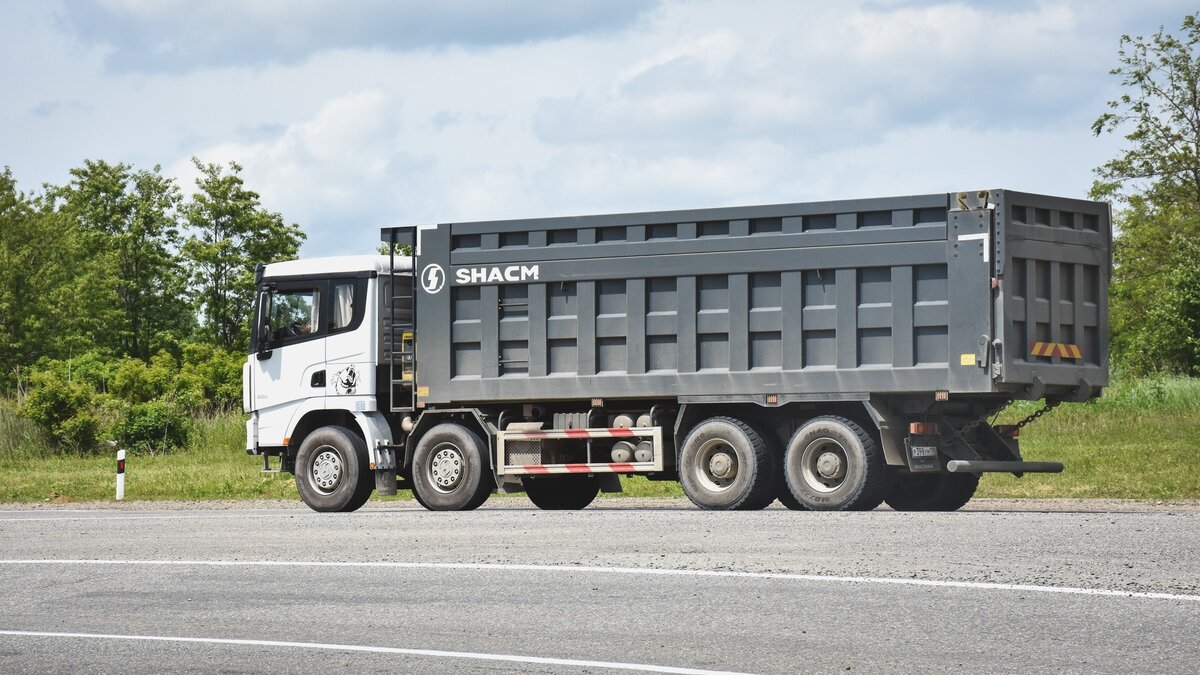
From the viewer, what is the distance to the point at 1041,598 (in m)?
10.1

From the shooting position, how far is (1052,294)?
16891 mm

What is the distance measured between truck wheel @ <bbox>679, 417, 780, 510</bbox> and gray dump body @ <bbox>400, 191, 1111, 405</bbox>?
1.42 ft

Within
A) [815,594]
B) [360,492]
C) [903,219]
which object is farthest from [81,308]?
[815,594]

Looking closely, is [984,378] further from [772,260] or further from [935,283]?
[772,260]

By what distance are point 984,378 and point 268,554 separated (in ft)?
23.1

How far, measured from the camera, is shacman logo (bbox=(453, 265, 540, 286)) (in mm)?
18266

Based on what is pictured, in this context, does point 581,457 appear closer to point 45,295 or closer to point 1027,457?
point 1027,457

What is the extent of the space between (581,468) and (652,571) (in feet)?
21.5

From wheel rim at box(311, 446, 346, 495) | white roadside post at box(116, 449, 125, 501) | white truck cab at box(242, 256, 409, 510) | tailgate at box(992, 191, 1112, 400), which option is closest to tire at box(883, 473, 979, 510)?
tailgate at box(992, 191, 1112, 400)

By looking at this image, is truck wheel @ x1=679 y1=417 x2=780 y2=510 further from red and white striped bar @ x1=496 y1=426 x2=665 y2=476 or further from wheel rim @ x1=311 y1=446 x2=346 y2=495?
wheel rim @ x1=311 y1=446 x2=346 y2=495

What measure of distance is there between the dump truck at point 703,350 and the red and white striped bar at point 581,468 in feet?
0.08

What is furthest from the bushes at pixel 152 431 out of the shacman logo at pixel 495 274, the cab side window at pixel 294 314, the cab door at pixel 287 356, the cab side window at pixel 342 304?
the shacman logo at pixel 495 274

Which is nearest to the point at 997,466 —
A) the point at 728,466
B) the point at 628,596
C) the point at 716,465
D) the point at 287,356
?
the point at 728,466

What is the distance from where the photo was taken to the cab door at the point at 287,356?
1977 cm
